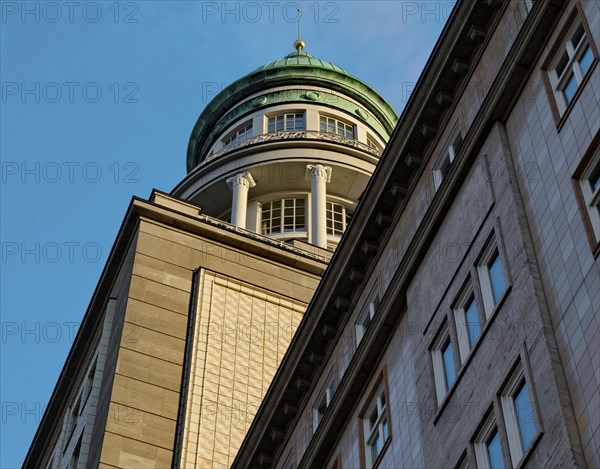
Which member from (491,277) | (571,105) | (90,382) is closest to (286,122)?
(90,382)

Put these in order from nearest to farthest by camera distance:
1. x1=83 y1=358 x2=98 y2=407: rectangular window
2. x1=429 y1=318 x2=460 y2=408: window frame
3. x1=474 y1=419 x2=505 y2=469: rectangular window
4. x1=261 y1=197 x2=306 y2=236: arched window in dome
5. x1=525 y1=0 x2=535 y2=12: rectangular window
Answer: x1=474 y1=419 x2=505 y2=469: rectangular window
x1=429 y1=318 x2=460 y2=408: window frame
x1=525 y1=0 x2=535 y2=12: rectangular window
x1=83 y1=358 x2=98 y2=407: rectangular window
x1=261 y1=197 x2=306 y2=236: arched window in dome

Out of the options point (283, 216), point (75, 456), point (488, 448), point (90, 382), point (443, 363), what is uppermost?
point (283, 216)

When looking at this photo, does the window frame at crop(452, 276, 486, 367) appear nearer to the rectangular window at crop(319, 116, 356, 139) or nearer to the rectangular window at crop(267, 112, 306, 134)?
the rectangular window at crop(267, 112, 306, 134)

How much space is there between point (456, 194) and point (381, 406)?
18.0 ft

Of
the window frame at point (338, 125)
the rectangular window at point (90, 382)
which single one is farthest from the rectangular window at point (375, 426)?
the window frame at point (338, 125)

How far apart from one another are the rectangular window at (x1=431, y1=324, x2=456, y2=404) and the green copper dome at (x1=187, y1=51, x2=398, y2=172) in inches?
2062

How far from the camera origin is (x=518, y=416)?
2431 cm

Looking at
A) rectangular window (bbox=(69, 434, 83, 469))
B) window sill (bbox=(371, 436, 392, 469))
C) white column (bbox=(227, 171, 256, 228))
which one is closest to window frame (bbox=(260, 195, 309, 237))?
white column (bbox=(227, 171, 256, 228))

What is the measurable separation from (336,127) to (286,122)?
305cm

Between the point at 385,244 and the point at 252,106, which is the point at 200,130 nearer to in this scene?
the point at 252,106

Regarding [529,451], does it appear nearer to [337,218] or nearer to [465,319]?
[465,319]

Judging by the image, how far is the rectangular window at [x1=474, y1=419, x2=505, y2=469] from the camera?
974 inches

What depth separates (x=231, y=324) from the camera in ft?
175

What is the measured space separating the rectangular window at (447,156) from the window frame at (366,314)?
362 cm
